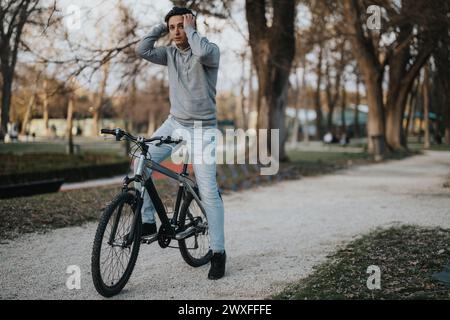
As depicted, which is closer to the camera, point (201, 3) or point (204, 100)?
point (204, 100)

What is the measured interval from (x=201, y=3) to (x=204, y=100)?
28.4ft

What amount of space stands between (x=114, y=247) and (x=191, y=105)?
1272 mm

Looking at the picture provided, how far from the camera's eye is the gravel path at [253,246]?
427cm

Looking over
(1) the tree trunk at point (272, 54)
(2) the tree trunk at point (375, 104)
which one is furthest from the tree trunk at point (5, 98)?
(2) the tree trunk at point (375, 104)

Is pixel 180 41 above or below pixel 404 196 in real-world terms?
above

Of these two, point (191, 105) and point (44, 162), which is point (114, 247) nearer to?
point (191, 105)

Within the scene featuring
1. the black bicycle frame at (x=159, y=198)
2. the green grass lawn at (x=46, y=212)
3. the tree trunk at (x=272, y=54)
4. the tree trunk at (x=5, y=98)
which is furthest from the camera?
the tree trunk at (x=5, y=98)

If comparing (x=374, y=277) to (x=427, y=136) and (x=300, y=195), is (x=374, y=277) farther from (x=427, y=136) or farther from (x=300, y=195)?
(x=427, y=136)

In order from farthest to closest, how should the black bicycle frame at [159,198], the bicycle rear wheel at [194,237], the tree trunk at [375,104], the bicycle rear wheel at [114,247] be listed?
the tree trunk at [375,104] → the bicycle rear wheel at [194,237] → the black bicycle frame at [159,198] → the bicycle rear wheel at [114,247]

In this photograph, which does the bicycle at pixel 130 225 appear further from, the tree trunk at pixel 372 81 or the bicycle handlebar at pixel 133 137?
the tree trunk at pixel 372 81

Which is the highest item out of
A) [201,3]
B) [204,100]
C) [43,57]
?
[201,3]
